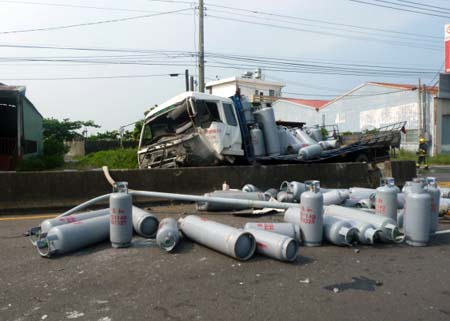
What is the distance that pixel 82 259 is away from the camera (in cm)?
465

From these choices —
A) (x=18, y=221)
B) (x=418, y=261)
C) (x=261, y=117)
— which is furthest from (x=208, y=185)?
Answer: (x=418, y=261)

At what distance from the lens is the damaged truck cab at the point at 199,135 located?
971cm

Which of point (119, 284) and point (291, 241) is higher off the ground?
point (291, 241)

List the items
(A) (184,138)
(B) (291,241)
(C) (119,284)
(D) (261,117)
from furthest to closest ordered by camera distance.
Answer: (D) (261,117), (A) (184,138), (B) (291,241), (C) (119,284)

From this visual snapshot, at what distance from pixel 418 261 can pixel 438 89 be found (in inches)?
1313

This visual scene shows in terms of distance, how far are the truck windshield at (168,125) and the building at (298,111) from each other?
3726cm

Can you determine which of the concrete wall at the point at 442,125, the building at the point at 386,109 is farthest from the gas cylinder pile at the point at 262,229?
the building at the point at 386,109

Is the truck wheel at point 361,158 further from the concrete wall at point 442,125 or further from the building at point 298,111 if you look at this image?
the building at point 298,111

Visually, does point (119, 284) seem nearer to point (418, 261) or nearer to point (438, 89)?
point (418, 261)

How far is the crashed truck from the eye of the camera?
979cm

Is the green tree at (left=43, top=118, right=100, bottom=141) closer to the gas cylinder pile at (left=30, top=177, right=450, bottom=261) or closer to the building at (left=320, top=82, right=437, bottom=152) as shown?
the building at (left=320, top=82, right=437, bottom=152)

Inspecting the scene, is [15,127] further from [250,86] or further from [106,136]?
[250,86]

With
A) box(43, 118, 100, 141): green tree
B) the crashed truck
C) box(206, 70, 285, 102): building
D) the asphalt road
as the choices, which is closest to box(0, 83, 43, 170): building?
the crashed truck

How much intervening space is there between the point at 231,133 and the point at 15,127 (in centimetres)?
1590
